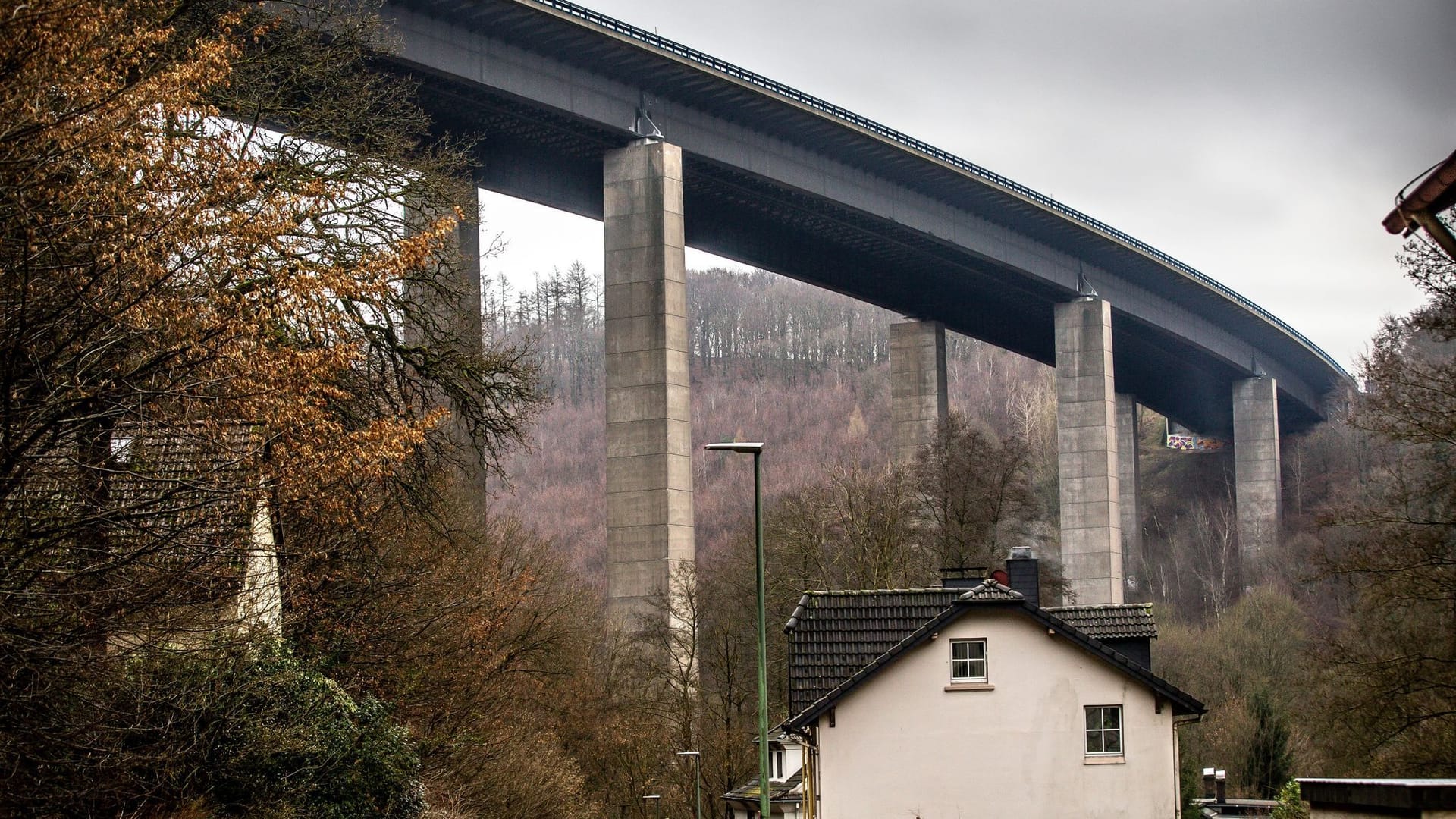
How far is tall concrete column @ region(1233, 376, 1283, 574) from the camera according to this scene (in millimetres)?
110875

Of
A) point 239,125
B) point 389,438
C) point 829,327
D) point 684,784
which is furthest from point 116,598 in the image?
point 829,327

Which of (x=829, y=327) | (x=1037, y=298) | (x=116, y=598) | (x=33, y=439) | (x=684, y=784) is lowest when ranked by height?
(x=684, y=784)

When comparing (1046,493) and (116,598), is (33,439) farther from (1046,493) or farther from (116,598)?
(1046,493)

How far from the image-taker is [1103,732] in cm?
3175

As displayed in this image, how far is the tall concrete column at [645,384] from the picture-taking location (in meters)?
58.1

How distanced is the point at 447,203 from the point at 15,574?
14.9 meters

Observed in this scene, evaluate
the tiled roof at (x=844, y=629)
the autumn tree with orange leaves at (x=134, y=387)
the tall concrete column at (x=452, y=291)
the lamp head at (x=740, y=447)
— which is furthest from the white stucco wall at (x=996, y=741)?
the autumn tree with orange leaves at (x=134, y=387)

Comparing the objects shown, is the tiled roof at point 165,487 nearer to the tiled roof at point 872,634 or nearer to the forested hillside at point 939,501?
the forested hillside at point 939,501

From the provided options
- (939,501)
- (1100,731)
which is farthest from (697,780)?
(939,501)

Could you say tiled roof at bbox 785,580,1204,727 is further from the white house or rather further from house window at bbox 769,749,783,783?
house window at bbox 769,749,783,783

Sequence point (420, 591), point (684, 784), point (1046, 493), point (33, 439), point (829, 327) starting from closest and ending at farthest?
point (33, 439), point (420, 591), point (684, 784), point (1046, 493), point (829, 327)

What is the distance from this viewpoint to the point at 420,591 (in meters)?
30.8

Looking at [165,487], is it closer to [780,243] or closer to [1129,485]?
[780,243]

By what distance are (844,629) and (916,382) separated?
5747 centimetres
